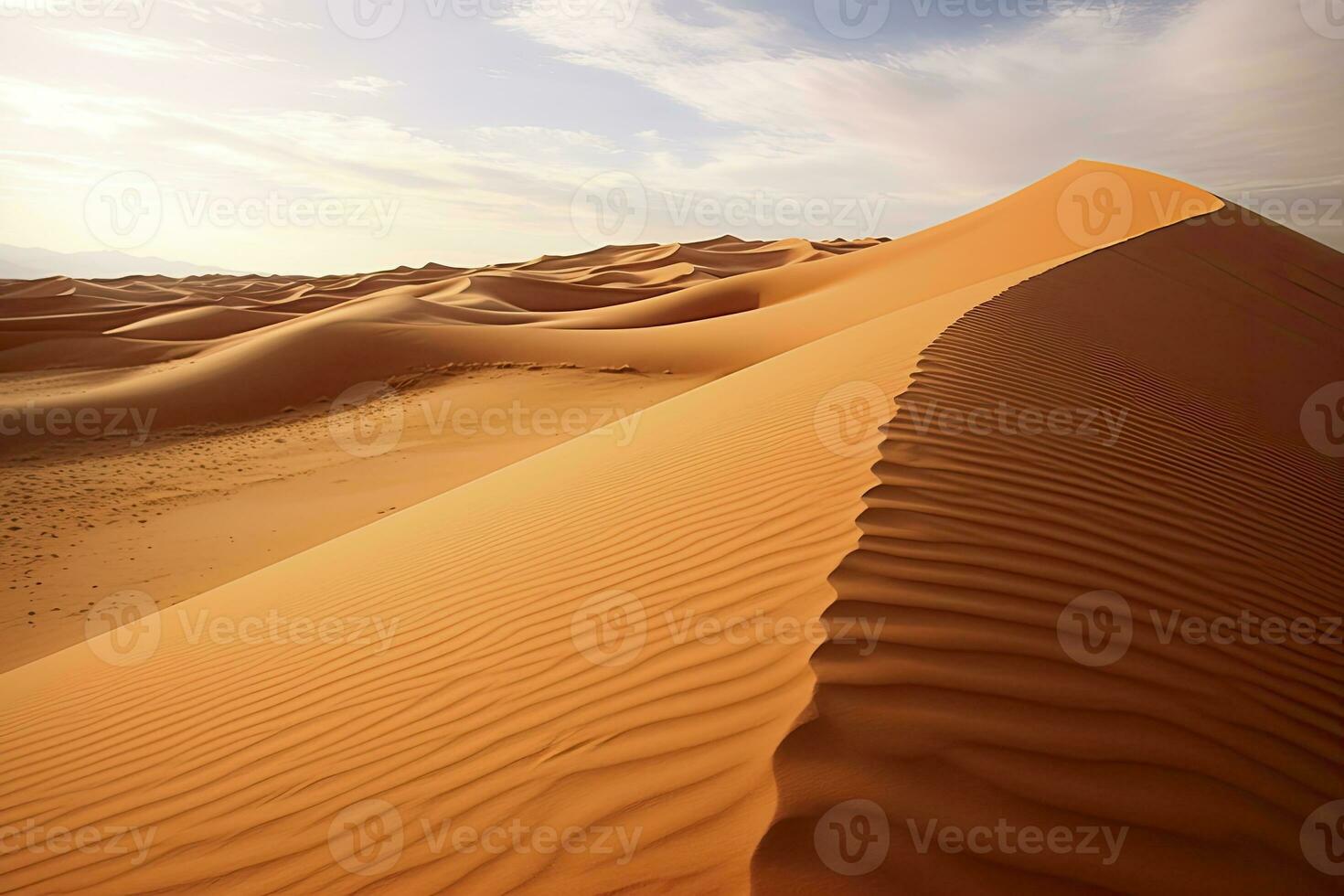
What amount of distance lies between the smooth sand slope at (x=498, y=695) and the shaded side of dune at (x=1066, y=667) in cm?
19

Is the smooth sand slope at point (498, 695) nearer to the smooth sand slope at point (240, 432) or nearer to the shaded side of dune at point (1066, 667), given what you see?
the shaded side of dune at point (1066, 667)

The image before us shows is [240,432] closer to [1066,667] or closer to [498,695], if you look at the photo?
[498,695]

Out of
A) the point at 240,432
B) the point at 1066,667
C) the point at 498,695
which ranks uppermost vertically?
the point at 1066,667

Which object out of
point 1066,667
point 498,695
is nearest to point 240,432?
point 498,695

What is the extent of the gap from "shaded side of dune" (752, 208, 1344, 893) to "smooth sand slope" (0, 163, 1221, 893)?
0.61ft

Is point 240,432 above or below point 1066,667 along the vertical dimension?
below

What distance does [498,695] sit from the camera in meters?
2.87

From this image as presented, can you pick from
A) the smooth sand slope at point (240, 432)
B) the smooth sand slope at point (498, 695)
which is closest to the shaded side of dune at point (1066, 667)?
the smooth sand slope at point (498, 695)

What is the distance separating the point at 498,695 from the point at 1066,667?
1.96 m

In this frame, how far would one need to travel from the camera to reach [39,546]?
355 inches

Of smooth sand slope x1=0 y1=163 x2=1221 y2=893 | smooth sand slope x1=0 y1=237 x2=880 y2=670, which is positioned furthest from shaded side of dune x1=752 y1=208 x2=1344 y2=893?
smooth sand slope x1=0 y1=237 x2=880 y2=670

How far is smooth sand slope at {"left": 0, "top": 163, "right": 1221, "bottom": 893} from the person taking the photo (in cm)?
209

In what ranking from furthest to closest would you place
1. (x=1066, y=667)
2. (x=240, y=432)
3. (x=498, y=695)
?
(x=240, y=432) → (x=498, y=695) → (x=1066, y=667)

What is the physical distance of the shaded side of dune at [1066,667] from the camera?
1805mm
